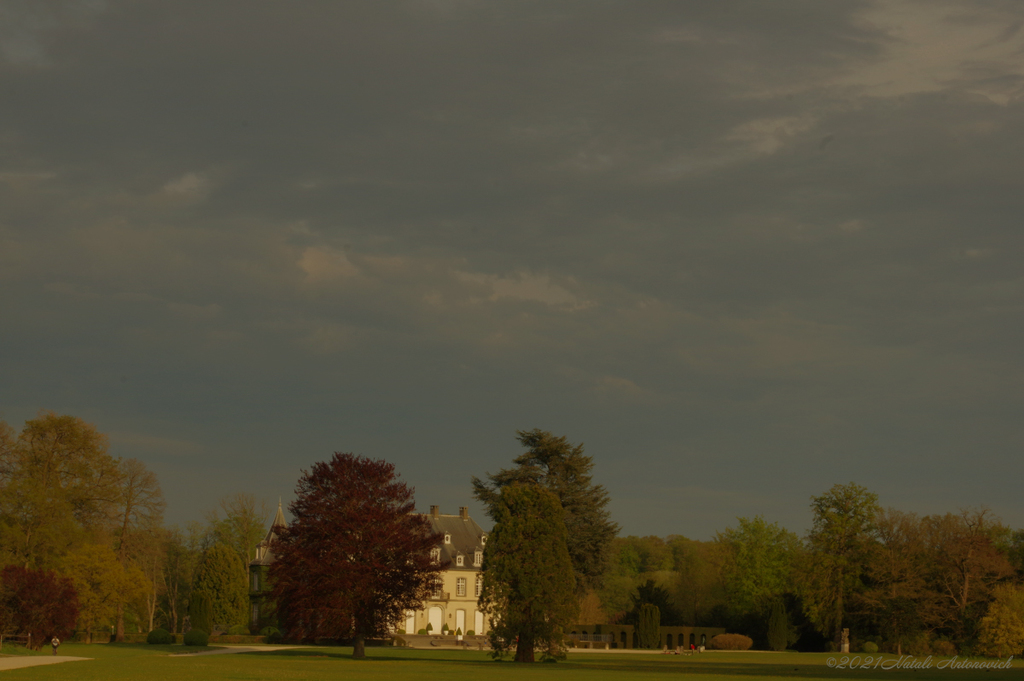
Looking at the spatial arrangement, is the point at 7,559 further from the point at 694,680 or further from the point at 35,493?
the point at 694,680

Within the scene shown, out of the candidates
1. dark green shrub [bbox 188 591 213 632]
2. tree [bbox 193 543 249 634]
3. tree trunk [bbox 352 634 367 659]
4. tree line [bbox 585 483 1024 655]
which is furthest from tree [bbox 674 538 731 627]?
tree trunk [bbox 352 634 367 659]

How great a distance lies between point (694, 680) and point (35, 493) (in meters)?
43.5

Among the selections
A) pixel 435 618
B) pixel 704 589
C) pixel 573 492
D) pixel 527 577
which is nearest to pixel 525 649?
pixel 527 577

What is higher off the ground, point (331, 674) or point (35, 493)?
point (35, 493)

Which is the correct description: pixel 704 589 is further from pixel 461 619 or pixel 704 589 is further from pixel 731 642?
pixel 461 619

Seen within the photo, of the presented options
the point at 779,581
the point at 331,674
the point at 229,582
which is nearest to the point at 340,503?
the point at 331,674

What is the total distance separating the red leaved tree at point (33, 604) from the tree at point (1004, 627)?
46566 millimetres

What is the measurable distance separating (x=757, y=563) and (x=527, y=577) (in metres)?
43.9

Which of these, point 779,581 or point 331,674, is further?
point 779,581

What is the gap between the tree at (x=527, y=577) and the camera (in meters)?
38.2

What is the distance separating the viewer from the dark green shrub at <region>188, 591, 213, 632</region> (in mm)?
62938

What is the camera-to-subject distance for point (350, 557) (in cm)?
4250

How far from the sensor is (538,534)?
39.3m

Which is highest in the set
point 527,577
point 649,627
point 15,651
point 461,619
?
point 527,577
